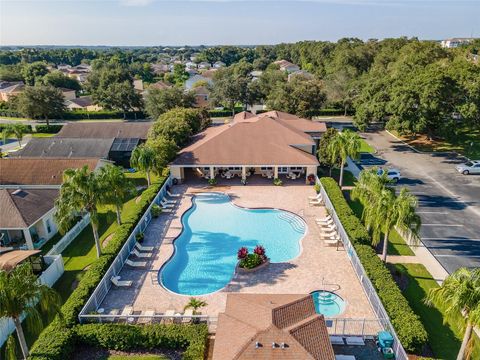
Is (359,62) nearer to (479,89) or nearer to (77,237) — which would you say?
(479,89)

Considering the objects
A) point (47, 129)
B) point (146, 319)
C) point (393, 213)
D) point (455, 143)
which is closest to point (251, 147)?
point (393, 213)

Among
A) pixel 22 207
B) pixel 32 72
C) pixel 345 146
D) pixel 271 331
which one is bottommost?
pixel 271 331

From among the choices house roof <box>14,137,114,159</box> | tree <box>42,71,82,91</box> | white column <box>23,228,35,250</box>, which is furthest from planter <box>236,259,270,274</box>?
tree <box>42,71,82,91</box>

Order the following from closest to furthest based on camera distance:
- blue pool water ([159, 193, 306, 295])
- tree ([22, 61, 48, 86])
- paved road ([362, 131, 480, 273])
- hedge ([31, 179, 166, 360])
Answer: hedge ([31, 179, 166, 360])
blue pool water ([159, 193, 306, 295])
paved road ([362, 131, 480, 273])
tree ([22, 61, 48, 86])

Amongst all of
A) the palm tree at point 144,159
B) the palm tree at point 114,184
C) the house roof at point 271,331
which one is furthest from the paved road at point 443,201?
the palm tree at point 144,159

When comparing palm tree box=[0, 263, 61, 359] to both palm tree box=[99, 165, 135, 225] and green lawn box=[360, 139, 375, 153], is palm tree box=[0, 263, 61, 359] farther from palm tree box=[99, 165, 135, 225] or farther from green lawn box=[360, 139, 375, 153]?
green lawn box=[360, 139, 375, 153]

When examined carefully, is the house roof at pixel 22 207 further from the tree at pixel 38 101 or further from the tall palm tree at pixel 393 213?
the tree at pixel 38 101

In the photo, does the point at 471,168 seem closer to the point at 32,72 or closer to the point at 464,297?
the point at 464,297
